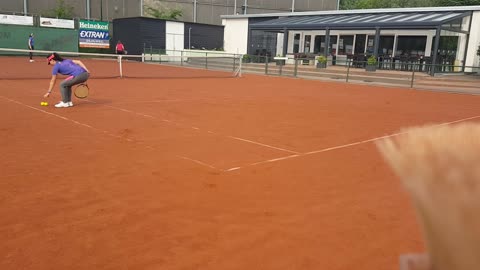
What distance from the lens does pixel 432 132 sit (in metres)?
0.86

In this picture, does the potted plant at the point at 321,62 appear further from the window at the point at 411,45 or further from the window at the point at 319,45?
the window at the point at 411,45

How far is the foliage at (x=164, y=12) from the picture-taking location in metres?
46.2

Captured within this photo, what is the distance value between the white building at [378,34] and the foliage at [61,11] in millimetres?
17389

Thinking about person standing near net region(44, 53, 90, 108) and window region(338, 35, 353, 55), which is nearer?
person standing near net region(44, 53, 90, 108)

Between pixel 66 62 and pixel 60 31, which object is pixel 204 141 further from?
pixel 60 31

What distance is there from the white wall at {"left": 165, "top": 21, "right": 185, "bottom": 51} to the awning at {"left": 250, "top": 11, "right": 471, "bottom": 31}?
7.56 m

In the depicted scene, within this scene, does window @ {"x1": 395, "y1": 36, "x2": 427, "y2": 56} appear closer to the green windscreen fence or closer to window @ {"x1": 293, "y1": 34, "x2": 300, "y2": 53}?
window @ {"x1": 293, "y1": 34, "x2": 300, "y2": 53}

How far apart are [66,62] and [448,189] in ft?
37.1

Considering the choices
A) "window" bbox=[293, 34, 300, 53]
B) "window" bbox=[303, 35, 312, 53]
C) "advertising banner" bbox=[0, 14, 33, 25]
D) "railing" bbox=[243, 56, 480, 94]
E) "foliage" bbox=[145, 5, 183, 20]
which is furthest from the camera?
"foliage" bbox=[145, 5, 183, 20]

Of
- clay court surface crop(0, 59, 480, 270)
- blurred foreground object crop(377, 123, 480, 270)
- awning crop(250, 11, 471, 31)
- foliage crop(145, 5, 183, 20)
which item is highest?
foliage crop(145, 5, 183, 20)

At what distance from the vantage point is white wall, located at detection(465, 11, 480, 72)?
2595 cm

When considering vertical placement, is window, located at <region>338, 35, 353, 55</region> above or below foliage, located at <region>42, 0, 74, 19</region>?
below

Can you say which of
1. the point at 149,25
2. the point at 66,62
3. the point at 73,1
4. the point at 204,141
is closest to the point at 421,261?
the point at 204,141

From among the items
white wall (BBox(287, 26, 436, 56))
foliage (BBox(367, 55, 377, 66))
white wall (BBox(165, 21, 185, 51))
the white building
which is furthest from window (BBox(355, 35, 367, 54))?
white wall (BBox(165, 21, 185, 51))
